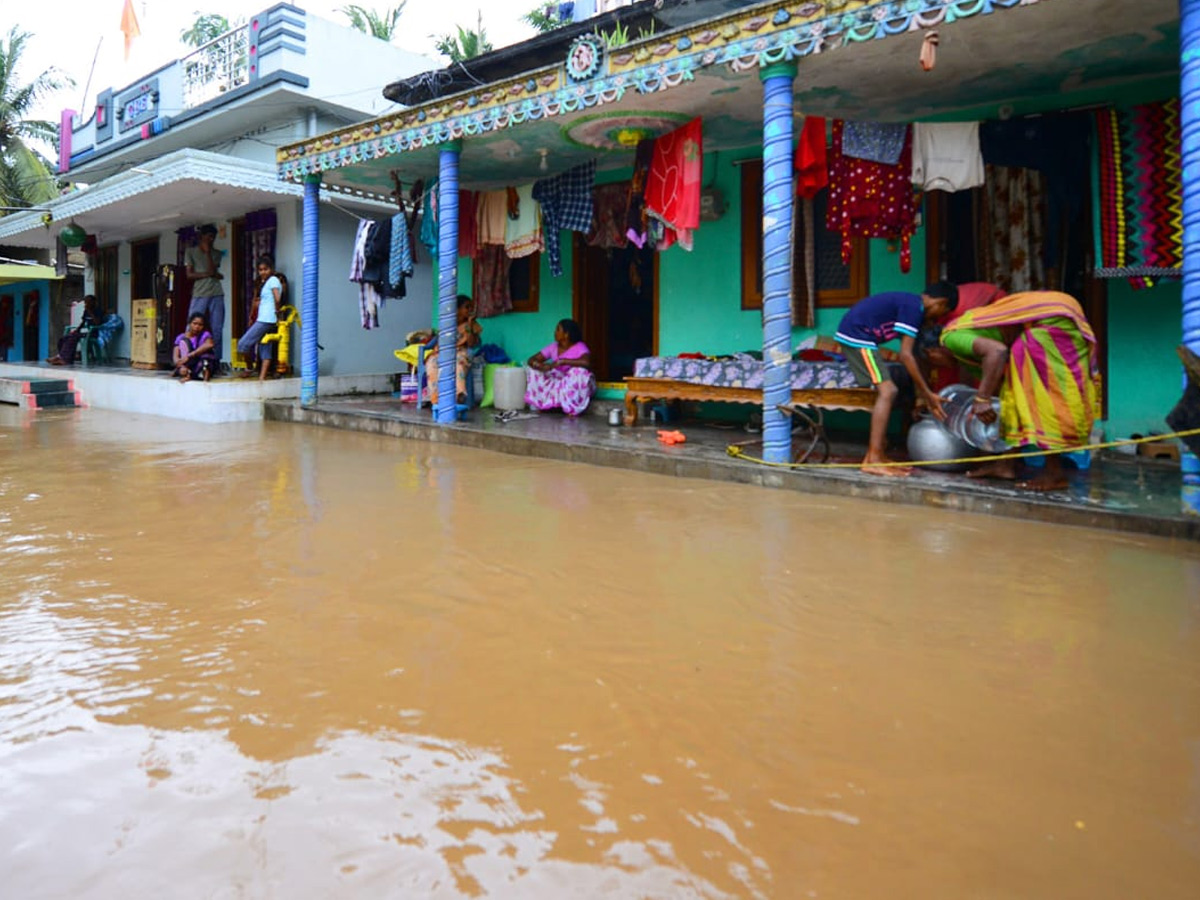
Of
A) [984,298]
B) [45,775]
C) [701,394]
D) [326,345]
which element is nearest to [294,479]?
[701,394]

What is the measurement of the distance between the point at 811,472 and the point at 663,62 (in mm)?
3240

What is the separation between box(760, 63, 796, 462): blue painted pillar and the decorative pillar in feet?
7.29

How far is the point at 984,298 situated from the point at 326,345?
9.35 m

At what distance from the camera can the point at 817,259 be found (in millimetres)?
8219

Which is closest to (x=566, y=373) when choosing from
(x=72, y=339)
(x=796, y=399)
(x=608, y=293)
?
(x=608, y=293)

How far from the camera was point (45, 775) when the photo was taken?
195 centimetres

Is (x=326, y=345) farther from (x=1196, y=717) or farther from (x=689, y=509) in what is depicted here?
(x=1196, y=717)

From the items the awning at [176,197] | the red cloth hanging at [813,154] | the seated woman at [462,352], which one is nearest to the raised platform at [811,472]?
the seated woman at [462,352]

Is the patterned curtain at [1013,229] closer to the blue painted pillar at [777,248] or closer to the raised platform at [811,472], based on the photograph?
the raised platform at [811,472]

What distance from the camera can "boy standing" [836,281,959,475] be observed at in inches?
221

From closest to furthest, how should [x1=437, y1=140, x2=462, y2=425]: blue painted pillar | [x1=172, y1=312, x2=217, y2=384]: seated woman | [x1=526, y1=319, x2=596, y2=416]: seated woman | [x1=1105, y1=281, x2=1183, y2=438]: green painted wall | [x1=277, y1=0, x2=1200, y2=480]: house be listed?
[x1=277, y1=0, x2=1200, y2=480]: house < [x1=1105, y1=281, x2=1183, y2=438]: green painted wall < [x1=437, y1=140, x2=462, y2=425]: blue painted pillar < [x1=526, y1=319, x2=596, y2=416]: seated woman < [x1=172, y1=312, x2=217, y2=384]: seated woman

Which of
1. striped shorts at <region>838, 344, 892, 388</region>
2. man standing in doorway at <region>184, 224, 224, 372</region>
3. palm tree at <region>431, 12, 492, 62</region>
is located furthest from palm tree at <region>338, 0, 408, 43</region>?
striped shorts at <region>838, 344, 892, 388</region>

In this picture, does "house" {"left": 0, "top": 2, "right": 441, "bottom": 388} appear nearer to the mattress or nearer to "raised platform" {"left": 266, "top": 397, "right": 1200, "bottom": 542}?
"raised platform" {"left": 266, "top": 397, "right": 1200, "bottom": 542}

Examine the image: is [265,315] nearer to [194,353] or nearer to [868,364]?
[194,353]
